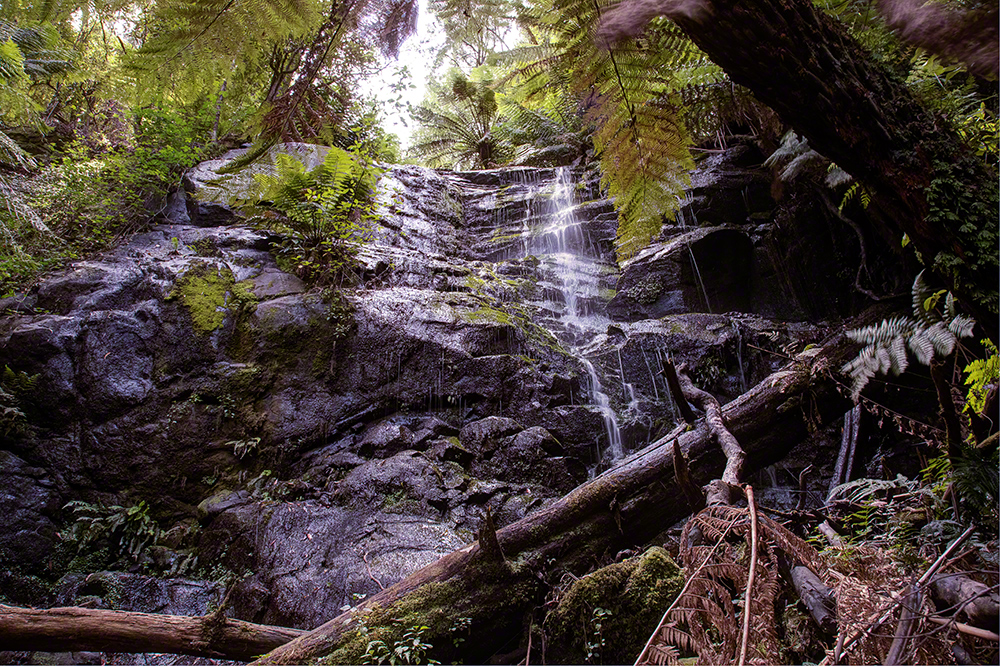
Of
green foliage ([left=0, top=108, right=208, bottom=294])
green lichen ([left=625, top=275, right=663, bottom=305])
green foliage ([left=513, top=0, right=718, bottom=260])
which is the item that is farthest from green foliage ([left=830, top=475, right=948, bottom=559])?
green foliage ([left=0, top=108, right=208, bottom=294])

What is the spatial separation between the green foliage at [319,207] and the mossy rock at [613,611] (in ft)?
15.8

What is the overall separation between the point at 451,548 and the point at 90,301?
16.6ft

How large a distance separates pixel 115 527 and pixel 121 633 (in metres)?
2.68

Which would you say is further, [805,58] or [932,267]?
[932,267]

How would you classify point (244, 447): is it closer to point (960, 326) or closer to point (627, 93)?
point (627, 93)

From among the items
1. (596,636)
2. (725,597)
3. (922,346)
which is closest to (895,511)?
(922,346)

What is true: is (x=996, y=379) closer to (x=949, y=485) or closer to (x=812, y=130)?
(x=949, y=485)

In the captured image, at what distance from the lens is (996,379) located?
1.98m

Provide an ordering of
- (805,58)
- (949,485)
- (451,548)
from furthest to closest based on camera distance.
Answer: (451,548) < (949,485) < (805,58)

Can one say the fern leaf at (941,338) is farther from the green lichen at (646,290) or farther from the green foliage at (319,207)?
the green foliage at (319,207)

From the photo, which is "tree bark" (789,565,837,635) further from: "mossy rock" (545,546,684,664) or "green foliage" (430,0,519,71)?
"green foliage" (430,0,519,71)

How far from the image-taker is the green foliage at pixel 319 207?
594cm

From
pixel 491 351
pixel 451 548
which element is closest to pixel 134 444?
pixel 451 548

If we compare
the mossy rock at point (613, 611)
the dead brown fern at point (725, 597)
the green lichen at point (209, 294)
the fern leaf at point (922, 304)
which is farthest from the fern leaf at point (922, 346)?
the green lichen at point (209, 294)
